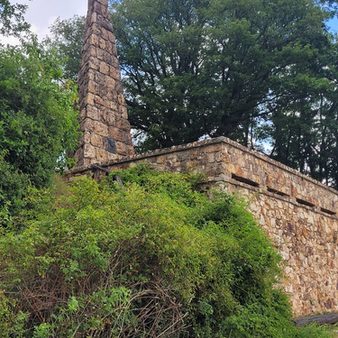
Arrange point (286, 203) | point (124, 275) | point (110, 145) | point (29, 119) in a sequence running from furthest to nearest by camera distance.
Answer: point (110, 145)
point (286, 203)
point (29, 119)
point (124, 275)

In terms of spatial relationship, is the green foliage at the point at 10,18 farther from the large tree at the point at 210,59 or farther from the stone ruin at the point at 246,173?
the large tree at the point at 210,59

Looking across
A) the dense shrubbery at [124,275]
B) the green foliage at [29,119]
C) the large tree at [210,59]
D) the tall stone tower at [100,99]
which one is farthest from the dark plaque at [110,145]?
the large tree at [210,59]

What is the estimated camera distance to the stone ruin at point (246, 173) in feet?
26.6

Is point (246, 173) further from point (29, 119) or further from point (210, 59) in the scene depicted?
point (210, 59)

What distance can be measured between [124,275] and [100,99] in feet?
29.0

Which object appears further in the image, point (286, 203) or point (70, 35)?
point (70, 35)

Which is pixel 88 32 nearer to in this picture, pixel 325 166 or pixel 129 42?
pixel 129 42

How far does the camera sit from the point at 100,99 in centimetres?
1241

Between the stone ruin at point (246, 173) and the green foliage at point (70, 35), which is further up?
the green foliage at point (70, 35)

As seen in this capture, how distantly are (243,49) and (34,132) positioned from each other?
12.5 meters

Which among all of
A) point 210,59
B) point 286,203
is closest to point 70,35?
point 210,59

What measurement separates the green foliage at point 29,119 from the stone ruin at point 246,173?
6.92ft

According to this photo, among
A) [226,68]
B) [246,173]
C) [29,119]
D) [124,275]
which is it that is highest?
[226,68]

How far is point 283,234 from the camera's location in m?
9.00
